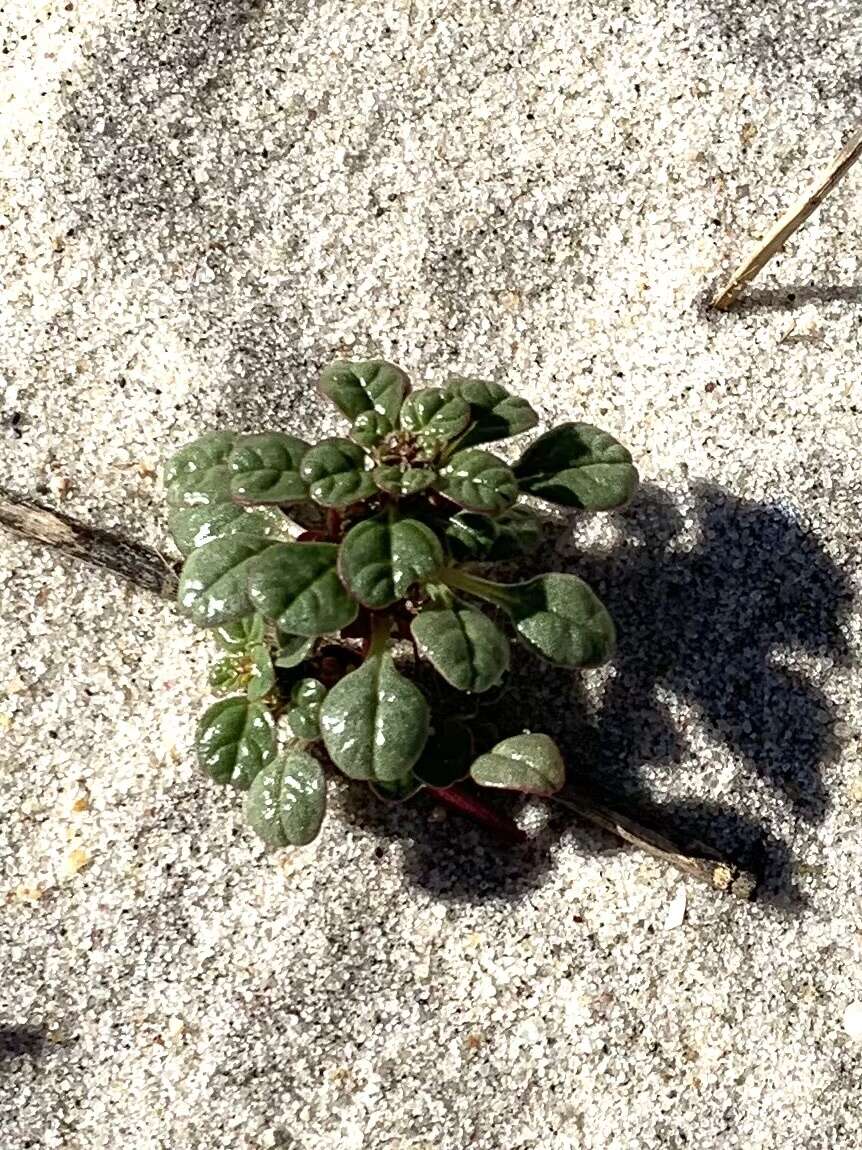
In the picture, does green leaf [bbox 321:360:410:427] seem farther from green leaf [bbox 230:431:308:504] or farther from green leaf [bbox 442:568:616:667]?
green leaf [bbox 442:568:616:667]

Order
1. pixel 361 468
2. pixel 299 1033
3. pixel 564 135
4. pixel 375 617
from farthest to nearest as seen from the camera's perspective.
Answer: pixel 564 135, pixel 299 1033, pixel 375 617, pixel 361 468

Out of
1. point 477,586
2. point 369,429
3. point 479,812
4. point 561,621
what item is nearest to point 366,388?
point 369,429

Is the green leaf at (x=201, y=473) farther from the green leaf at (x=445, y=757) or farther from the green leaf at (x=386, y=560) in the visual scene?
the green leaf at (x=445, y=757)

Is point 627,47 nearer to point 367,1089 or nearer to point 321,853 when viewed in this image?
point 321,853

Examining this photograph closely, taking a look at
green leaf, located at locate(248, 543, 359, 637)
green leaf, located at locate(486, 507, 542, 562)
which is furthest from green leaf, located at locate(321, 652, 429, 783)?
green leaf, located at locate(486, 507, 542, 562)

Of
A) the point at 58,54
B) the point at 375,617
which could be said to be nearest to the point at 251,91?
the point at 58,54
